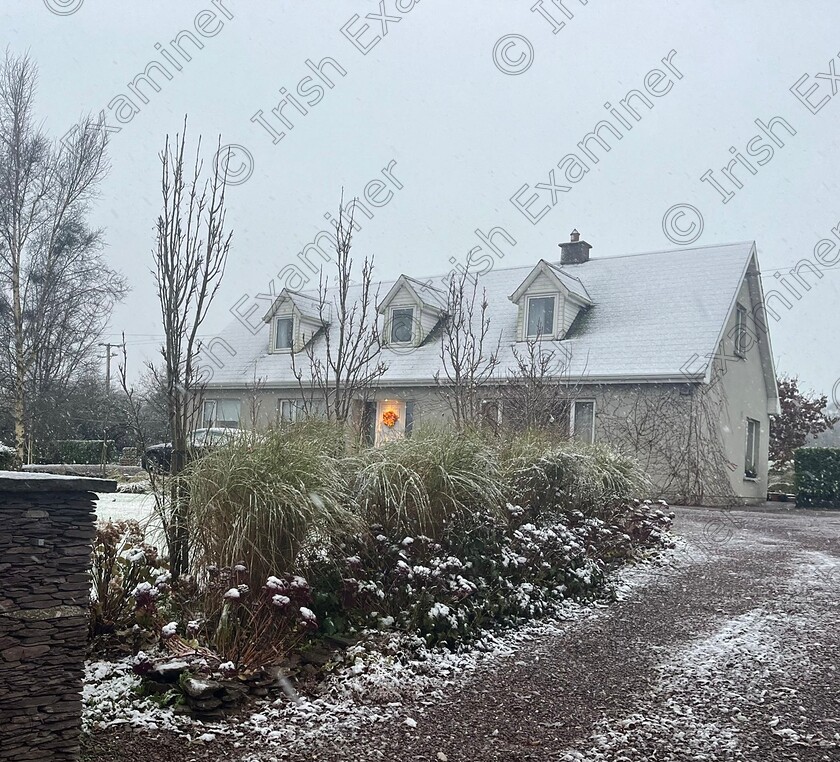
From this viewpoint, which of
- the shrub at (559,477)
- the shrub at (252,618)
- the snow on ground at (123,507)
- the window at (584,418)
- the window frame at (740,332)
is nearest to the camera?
the shrub at (252,618)

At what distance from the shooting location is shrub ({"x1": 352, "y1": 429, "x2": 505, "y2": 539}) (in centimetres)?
552

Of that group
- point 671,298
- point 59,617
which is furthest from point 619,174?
point 59,617

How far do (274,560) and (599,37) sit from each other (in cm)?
948

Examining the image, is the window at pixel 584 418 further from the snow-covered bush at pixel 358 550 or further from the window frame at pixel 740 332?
the snow-covered bush at pixel 358 550

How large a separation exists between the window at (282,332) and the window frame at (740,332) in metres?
11.0

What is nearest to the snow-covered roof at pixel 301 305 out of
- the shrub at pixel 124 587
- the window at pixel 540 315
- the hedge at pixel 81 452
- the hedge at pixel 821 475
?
the hedge at pixel 81 452

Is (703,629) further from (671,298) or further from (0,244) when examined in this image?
(0,244)

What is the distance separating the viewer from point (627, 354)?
622 inches

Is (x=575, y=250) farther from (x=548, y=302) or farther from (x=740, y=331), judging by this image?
(x=740, y=331)

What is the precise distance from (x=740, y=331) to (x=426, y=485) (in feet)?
44.1

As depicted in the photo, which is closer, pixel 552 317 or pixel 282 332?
pixel 552 317

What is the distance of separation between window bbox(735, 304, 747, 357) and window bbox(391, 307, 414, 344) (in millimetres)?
7337

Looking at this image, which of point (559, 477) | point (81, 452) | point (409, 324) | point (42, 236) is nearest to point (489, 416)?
point (559, 477)

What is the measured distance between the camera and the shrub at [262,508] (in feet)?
15.0
